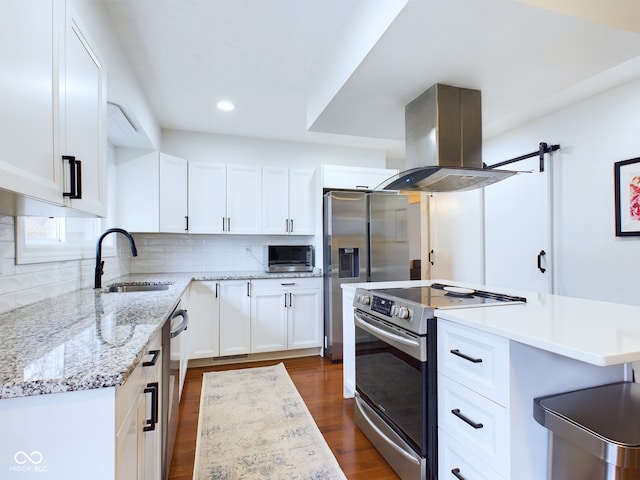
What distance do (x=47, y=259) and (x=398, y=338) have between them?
1920 millimetres

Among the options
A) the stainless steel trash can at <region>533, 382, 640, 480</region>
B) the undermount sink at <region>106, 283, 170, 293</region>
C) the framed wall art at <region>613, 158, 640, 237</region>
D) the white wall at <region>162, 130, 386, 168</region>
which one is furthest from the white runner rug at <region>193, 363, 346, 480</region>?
the framed wall art at <region>613, 158, 640, 237</region>

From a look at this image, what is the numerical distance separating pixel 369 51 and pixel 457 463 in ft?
6.16

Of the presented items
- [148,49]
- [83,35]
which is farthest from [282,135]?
[83,35]

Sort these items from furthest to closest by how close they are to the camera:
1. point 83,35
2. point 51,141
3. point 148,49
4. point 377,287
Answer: point 377,287
point 148,49
point 83,35
point 51,141

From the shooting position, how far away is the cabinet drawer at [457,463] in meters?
1.24

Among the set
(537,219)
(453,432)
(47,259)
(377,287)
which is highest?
(537,219)

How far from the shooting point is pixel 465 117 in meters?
1.94

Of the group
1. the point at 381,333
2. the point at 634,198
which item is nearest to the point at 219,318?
the point at 381,333

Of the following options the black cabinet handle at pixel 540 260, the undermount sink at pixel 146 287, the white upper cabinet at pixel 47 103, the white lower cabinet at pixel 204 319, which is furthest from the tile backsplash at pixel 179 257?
the black cabinet handle at pixel 540 260

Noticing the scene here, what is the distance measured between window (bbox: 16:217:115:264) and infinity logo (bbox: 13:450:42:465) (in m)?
1.15

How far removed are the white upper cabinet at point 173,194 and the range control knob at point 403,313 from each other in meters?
2.57

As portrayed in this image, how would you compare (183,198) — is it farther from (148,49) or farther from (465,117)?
(465,117)

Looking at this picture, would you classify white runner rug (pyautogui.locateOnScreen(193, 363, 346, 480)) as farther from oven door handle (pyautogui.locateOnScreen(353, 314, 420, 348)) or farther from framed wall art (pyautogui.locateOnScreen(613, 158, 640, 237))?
framed wall art (pyautogui.locateOnScreen(613, 158, 640, 237))

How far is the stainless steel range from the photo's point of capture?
1.53 m
